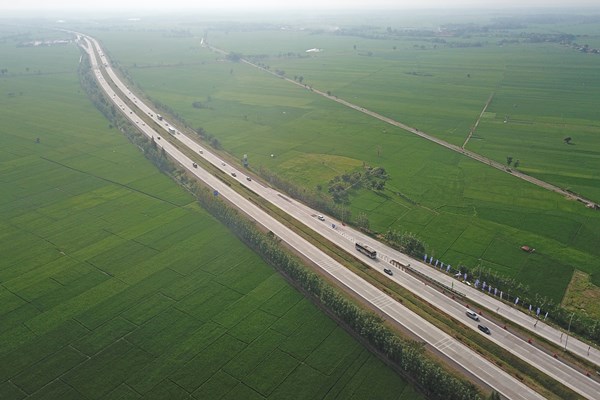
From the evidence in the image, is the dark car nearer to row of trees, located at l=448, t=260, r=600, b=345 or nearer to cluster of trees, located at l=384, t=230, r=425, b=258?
row of trees, located at l=448, t=260, r=600, b=345

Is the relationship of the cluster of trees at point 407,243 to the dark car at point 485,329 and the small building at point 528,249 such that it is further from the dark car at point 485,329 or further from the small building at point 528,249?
the dark car at point 485,329

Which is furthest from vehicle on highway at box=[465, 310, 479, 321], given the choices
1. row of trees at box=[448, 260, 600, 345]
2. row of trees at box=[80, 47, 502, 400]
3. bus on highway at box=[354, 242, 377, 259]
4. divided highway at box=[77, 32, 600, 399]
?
bus on highway at box=[354, 242, 377, 259]

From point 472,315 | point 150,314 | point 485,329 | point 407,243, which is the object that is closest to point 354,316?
point 472,315

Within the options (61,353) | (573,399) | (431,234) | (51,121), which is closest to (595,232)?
(431,234)

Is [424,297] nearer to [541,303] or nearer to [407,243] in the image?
[407,243]

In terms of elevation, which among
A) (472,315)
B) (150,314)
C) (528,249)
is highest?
(528,249)

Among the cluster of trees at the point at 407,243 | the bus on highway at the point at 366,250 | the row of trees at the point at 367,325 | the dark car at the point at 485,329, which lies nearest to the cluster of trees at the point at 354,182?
the cluster of trees at the point at 407,243
